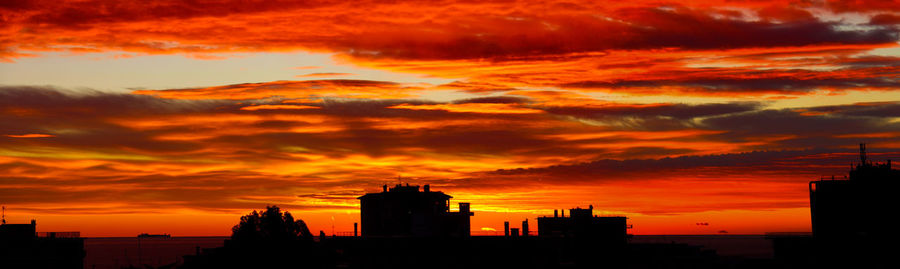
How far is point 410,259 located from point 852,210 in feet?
265

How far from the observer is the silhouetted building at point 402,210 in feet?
526

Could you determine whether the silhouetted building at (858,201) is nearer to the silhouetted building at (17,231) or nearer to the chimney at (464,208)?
the chimney at (464,208)

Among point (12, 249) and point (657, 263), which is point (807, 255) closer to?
point (657, 263)

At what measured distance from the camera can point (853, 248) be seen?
392 feet

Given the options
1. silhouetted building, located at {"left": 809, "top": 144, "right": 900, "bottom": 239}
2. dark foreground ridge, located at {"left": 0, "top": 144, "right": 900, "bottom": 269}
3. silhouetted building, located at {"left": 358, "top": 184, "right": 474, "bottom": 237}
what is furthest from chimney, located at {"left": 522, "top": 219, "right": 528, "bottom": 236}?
silhouetted building, located at {"left": 809, "top": 144, "right": 900, "bottom": 239}

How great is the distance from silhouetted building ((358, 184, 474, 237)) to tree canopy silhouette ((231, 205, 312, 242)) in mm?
21087

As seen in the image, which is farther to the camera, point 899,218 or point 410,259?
point 899,218

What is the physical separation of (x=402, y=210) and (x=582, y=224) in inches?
1059

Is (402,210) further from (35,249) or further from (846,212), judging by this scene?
(846,212)

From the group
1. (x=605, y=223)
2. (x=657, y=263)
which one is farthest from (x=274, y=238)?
(x=605, y=223)

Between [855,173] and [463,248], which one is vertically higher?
[855,173]

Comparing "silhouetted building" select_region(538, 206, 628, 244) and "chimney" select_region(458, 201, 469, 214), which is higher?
"chimney" select_region(458, 201, 469, 214)

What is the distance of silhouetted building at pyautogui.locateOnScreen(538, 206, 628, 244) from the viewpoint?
512 ft

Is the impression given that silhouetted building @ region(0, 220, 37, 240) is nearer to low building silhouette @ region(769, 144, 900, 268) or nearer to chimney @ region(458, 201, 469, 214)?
chimney @ region(458, 201, 469, 214)
